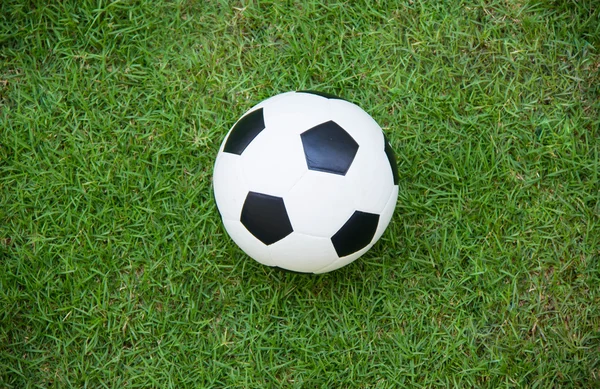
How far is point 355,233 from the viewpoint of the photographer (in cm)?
232

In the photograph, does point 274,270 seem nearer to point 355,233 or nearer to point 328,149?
point 355,233

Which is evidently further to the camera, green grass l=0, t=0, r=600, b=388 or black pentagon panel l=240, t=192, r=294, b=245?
green grass l=0, t=0, r=600, b=388

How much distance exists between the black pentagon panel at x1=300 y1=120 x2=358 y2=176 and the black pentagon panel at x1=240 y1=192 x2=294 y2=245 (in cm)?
21

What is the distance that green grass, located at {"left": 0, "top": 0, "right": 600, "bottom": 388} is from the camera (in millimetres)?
2811

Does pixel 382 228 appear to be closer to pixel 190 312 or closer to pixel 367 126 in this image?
pixel 367 126

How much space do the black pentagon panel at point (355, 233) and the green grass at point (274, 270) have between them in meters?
0.51

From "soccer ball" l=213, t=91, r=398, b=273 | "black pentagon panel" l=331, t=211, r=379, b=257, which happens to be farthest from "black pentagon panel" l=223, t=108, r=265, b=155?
"black pentagon panel" l=331, t=211, r=379, b=257

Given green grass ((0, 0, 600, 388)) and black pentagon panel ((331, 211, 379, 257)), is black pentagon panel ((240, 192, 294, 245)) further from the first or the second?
green grass ((0, 0, 600, 388))

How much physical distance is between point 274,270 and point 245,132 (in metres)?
0.82

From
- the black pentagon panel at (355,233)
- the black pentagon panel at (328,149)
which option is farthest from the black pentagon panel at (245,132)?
the black pentagon panel at (355,233)

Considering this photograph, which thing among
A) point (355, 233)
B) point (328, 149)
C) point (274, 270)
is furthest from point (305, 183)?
point (274, 270)

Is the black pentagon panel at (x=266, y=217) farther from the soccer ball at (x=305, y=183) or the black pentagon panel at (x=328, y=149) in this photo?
the black pentagon panel at (x=328, y=149)

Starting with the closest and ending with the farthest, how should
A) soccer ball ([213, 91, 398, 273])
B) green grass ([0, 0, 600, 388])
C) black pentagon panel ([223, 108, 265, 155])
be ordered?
soccer ball ([213, 91, 398, 273]) < black pentagon panel ([223, 108, 265, 155]) < green grass ([0, 0, 600, 388])

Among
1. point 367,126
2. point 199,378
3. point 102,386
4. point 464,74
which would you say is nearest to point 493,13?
point 464,74
